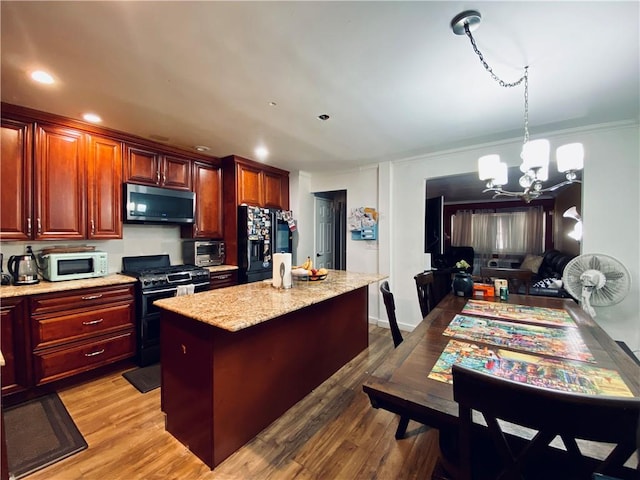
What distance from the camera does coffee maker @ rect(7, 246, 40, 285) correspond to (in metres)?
2.36

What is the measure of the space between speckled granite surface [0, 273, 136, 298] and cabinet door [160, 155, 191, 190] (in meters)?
1.17

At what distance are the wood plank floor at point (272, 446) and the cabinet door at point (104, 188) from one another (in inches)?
57.6

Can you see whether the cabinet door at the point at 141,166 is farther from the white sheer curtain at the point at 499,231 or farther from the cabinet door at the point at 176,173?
the white sheer curtain at the point at 499,231

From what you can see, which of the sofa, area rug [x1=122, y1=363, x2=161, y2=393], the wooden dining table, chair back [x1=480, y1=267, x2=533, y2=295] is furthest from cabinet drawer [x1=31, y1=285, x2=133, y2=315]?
the sofa

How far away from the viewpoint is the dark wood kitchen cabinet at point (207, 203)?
3586mm

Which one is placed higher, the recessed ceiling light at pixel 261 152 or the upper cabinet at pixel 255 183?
the recessed ceiling light at pixel 261 152

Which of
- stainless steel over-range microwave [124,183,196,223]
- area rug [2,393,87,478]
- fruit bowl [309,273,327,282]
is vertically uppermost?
stainless steel over-range microwave [124,183,196,223]

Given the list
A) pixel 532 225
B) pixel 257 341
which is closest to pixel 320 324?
pixel 257 341

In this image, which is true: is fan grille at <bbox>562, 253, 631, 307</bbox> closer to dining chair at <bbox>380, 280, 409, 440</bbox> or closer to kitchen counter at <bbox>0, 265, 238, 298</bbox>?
dining chair at <bbox>380, 280, 409, 440</bbox>

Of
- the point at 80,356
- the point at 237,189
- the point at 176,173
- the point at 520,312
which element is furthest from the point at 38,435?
the point at 520,312

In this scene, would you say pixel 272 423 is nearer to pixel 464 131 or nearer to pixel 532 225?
pixel 464 131

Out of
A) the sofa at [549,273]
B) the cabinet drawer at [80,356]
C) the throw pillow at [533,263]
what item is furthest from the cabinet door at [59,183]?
the throw pillow at [533,263]

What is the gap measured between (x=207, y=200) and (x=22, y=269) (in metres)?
1.85

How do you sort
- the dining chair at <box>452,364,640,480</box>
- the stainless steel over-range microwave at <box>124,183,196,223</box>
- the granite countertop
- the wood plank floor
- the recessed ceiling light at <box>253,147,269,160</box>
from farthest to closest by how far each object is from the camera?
the recessed ceiling light at <box>253,147,269,160</box> → the stainless steel over-range microwave at <box>124,183,196,223</box> → the wood plank floor → the granite countertop → the dining chair at <box>452,364,640,480</box>
